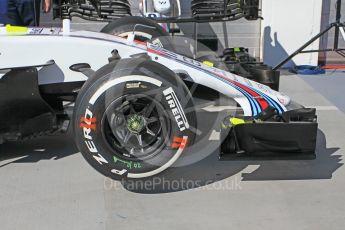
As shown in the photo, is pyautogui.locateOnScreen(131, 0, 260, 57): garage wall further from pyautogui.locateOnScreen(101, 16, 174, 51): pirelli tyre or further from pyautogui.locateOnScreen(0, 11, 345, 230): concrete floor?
pyautogui.locateOnScreen(0, 11, 345, 230): concrete floor

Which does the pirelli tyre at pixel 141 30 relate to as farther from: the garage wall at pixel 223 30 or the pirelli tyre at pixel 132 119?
the garage wall at pixel 223 30

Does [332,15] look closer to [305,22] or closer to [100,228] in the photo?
[305,22]

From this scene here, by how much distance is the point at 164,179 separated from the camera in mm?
3689

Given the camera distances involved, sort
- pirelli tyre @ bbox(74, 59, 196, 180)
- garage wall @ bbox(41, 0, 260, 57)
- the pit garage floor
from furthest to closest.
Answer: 1. garage wall @ bbox(41, 0, 260, 57)
2. pirelli tyre @ bbox(74, 59, 196, 180)
3. the pit garage floor

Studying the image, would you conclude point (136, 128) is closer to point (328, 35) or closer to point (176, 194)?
point (176, 194)

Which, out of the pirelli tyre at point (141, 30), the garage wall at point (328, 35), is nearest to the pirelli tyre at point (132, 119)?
the pirelli tyre at point (141, 30)

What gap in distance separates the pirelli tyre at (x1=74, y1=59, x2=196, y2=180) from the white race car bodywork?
52 centimetres

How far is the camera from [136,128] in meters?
3.38

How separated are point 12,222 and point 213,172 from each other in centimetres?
146

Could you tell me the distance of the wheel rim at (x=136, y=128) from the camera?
3.32 m

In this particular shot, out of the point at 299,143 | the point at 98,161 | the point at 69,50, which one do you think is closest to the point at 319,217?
the point at 299,143

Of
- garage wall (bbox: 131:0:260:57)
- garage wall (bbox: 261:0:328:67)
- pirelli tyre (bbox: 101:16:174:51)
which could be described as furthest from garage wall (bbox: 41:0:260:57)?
pirelli tyre (bbox: 101:16:174:51)

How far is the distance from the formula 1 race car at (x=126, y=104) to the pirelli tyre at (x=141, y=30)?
93 cm

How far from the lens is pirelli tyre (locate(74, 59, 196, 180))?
3266 mm
